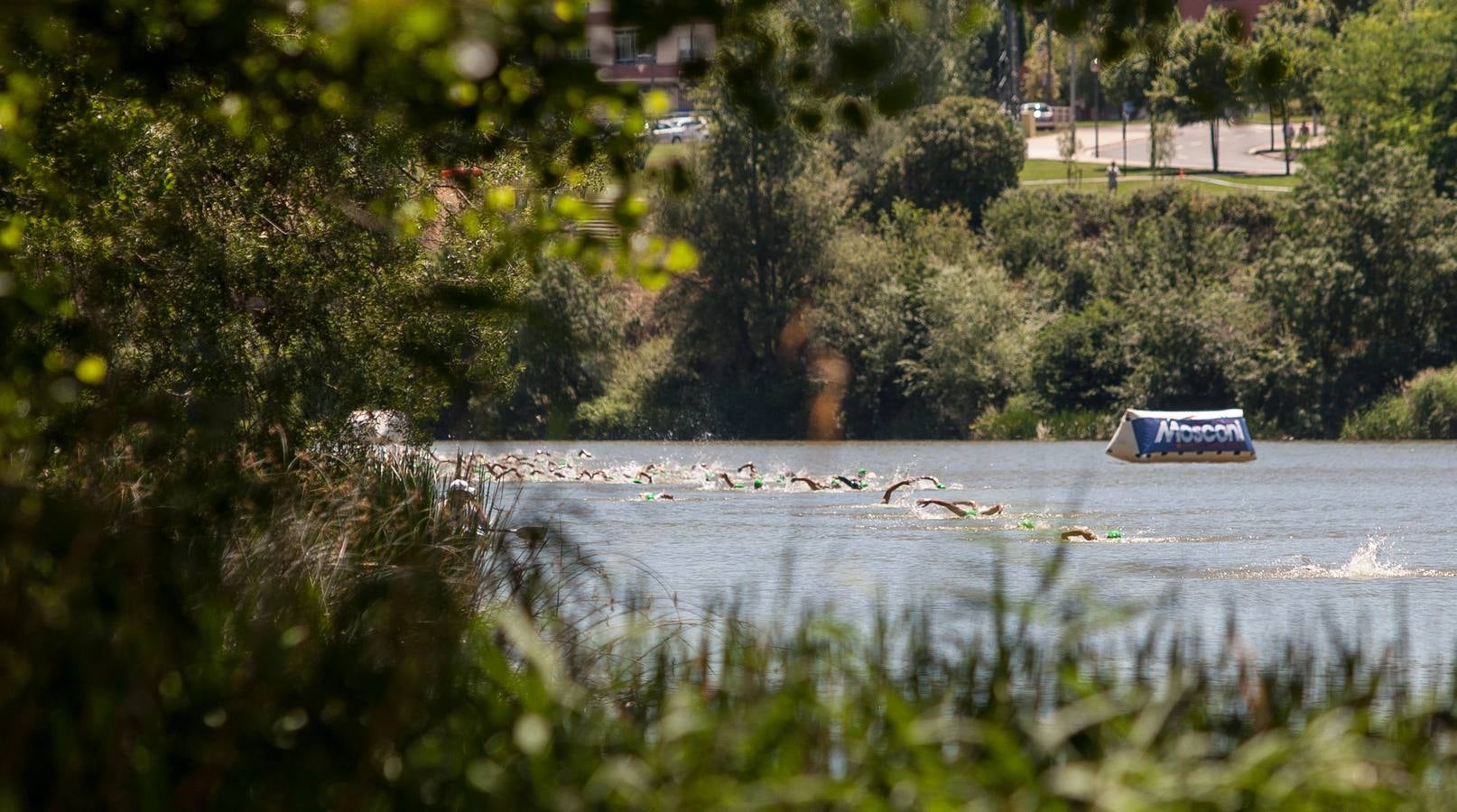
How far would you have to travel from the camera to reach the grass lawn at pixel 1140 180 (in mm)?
110375

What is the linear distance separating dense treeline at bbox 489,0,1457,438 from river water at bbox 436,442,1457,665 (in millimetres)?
12112

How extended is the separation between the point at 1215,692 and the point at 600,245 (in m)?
4.04

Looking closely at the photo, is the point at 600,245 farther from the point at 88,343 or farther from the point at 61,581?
the point at 88,343

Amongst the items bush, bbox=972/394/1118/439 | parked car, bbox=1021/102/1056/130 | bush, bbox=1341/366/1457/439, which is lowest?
bush, bbox=972/394/1118/439

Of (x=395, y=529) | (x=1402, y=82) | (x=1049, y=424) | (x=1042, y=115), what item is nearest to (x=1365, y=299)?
(x=1049, y=424)

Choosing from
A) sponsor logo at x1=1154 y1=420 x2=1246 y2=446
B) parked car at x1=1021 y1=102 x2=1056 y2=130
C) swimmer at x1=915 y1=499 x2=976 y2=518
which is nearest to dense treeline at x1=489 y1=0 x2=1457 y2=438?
sponsor logo at x1=1154 y1=420 x2=1246 y2=446

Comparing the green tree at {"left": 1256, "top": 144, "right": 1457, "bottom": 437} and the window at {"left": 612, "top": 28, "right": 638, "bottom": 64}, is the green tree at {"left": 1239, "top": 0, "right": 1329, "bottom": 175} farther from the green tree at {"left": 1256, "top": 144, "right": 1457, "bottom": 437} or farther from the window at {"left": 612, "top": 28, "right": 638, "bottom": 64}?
the window at {"left": 612, "top": 28, "right": 638, "bottom": 64}

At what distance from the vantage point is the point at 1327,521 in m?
39.5

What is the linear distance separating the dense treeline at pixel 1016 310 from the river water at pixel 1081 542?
1211 cm

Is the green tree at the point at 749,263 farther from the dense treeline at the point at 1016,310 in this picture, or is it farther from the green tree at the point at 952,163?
the green tree at the point at 952,163

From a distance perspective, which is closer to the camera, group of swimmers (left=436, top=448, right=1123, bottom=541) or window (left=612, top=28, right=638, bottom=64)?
window (left=612, top=28, right=638, bottom=64)

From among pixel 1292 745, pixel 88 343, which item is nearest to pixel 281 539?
pixel 88 343

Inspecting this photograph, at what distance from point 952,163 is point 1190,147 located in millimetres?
39082

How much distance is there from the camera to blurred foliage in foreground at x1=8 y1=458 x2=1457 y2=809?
6367 millimetres
